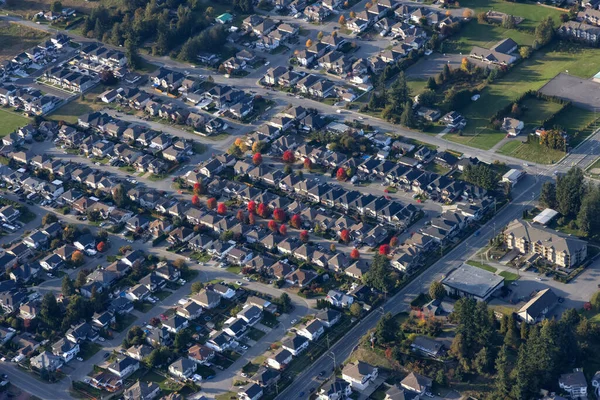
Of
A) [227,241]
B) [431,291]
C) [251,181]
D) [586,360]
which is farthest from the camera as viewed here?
[251,181]

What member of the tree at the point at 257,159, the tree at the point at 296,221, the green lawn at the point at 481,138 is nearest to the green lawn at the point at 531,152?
the green lawn at the point at 481,138

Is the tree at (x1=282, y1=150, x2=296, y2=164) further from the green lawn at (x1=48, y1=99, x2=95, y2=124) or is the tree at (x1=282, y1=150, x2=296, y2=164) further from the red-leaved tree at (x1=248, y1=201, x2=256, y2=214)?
the green lawn at (x1=48, y1=99, x2=95, y2=124)

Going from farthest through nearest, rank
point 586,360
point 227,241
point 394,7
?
1. point 394,7
2. point 227,241
3. point 586,360

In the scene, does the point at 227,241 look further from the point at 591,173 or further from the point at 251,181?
the point at 591,173

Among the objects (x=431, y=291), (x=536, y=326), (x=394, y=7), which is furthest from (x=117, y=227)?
(x=394, y=7)

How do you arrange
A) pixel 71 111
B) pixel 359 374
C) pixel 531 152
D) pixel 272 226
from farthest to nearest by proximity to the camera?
pixel 71 111 → pixel 531 152 → pixel 272 226 → pixel 359 374

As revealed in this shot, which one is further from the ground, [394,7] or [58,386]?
[394,7]

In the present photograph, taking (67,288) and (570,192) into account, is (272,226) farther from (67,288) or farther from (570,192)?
(570,192)

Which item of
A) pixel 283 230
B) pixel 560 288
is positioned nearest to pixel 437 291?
pixel 560 288
